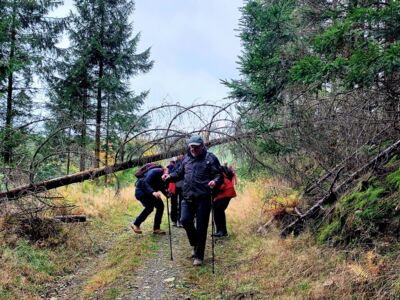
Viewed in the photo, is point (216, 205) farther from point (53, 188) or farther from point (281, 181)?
point (53, 188)

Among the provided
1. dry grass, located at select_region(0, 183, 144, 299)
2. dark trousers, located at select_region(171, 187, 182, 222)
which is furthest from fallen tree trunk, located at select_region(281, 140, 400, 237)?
dark trousers, located at select_region(171, 187, 182, 222)

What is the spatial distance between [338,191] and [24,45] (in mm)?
17360

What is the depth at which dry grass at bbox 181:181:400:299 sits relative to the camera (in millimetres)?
4355

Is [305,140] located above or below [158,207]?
above

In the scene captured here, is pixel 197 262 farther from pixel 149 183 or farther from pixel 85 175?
pixel 85 175

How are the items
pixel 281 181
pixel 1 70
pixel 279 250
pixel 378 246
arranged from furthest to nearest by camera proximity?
pixel 1 70 < pixel 281 181 < pixel 279 250 < pixel 378 246

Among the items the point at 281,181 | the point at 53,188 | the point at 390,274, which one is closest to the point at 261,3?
the point at 281,181

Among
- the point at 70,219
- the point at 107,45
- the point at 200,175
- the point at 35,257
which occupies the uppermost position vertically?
the point at 107,45

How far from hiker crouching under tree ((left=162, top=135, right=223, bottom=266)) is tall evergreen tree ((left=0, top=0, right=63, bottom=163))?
12.8m

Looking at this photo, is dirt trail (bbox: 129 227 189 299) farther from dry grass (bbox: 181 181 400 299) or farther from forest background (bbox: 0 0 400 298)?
forest background (bbox: 0 0 400 298)

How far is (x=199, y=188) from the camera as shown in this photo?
6.85 meters

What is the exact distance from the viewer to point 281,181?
10508 millimetres

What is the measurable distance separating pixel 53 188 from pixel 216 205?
385 cm

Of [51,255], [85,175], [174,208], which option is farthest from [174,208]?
[51,255]
